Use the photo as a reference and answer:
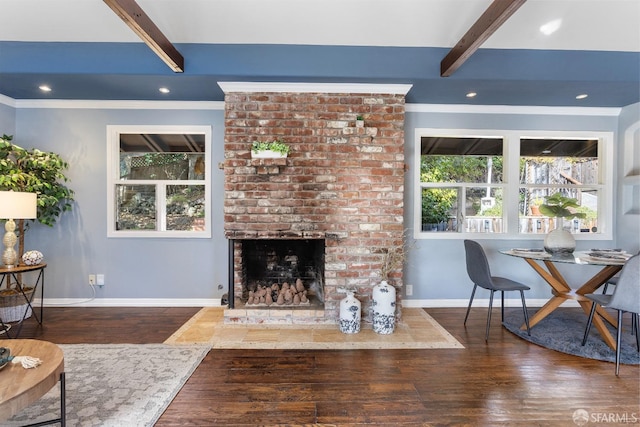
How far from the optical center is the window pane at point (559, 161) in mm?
3625

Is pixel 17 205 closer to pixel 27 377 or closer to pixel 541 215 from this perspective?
pixel 27 377

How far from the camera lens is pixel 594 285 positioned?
2637mm

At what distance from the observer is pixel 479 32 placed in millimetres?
2137

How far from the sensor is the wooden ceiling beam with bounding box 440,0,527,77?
1.90 m

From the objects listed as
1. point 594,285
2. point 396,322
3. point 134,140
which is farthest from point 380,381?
point 134,140

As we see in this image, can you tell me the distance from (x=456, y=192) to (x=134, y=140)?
398 centimetres

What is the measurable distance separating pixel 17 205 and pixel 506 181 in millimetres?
5099

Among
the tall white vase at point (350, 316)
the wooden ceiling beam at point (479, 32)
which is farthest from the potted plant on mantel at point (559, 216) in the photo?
the tall white vase at point (350, 316)

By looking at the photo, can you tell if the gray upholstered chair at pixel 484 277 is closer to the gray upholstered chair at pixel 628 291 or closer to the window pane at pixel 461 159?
the gray upholstered chair at pixel 628 291

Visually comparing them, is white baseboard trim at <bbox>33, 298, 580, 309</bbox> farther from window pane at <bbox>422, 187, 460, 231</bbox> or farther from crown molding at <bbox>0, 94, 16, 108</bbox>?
crown molding at <bbox>0, 94, 16, 108</bbox>

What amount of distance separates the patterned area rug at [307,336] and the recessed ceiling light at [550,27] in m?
2.79

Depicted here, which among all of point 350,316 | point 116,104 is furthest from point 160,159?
point 350,316

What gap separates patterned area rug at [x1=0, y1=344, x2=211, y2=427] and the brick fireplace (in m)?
0.75

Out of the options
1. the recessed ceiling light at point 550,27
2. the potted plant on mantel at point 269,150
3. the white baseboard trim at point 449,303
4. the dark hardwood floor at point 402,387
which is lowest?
the dark hardwood floor at point 402,387
